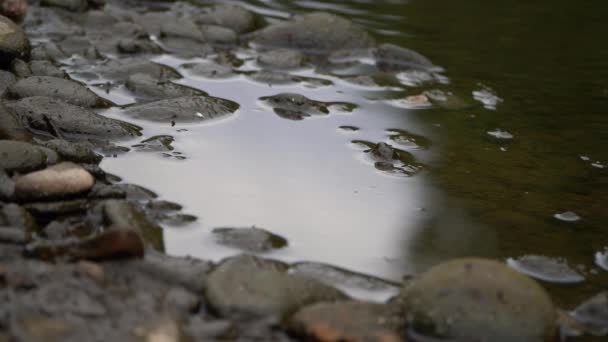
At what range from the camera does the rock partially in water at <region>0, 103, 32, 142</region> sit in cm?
355

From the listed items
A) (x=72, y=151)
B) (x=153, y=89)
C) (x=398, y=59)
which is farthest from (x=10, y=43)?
(x=398, y=59)

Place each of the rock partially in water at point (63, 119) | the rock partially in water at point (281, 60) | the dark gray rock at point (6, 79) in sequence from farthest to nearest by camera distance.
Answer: the rock partially in water at point (281, 60), the dark gray rock at point (6, 79), the rock partially in water at point (63, 119)

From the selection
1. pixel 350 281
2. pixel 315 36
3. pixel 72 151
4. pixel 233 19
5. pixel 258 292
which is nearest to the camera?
pixel 258 292

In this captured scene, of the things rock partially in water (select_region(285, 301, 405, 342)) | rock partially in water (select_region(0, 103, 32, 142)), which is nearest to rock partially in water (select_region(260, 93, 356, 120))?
rock partially in water (select_region(0, 103, 32, 142))

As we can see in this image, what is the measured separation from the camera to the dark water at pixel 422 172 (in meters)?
3.20

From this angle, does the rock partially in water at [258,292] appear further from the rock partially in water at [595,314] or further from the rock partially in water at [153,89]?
the rock partially in water at [153,89]

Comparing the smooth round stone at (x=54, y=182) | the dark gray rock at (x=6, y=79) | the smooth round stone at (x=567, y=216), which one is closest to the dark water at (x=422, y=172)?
the smooth round stone at (x=567, y=216)

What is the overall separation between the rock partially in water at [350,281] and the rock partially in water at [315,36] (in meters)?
3.29

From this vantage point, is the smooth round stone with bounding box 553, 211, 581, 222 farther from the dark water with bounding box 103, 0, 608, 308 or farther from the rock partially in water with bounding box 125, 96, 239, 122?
the rock partially in water with bounding box 125, 96, 239, 122

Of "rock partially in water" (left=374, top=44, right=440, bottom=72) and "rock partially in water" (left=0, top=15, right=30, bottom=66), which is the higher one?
"rock partially in water" (left=0, top=15, right=30, bottom=66)

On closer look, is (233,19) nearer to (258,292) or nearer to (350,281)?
(350,281)

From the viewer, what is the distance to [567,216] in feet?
11.6

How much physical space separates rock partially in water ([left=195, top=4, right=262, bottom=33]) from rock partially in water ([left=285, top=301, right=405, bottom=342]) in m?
4.09

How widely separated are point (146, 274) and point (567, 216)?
1.89 metres
